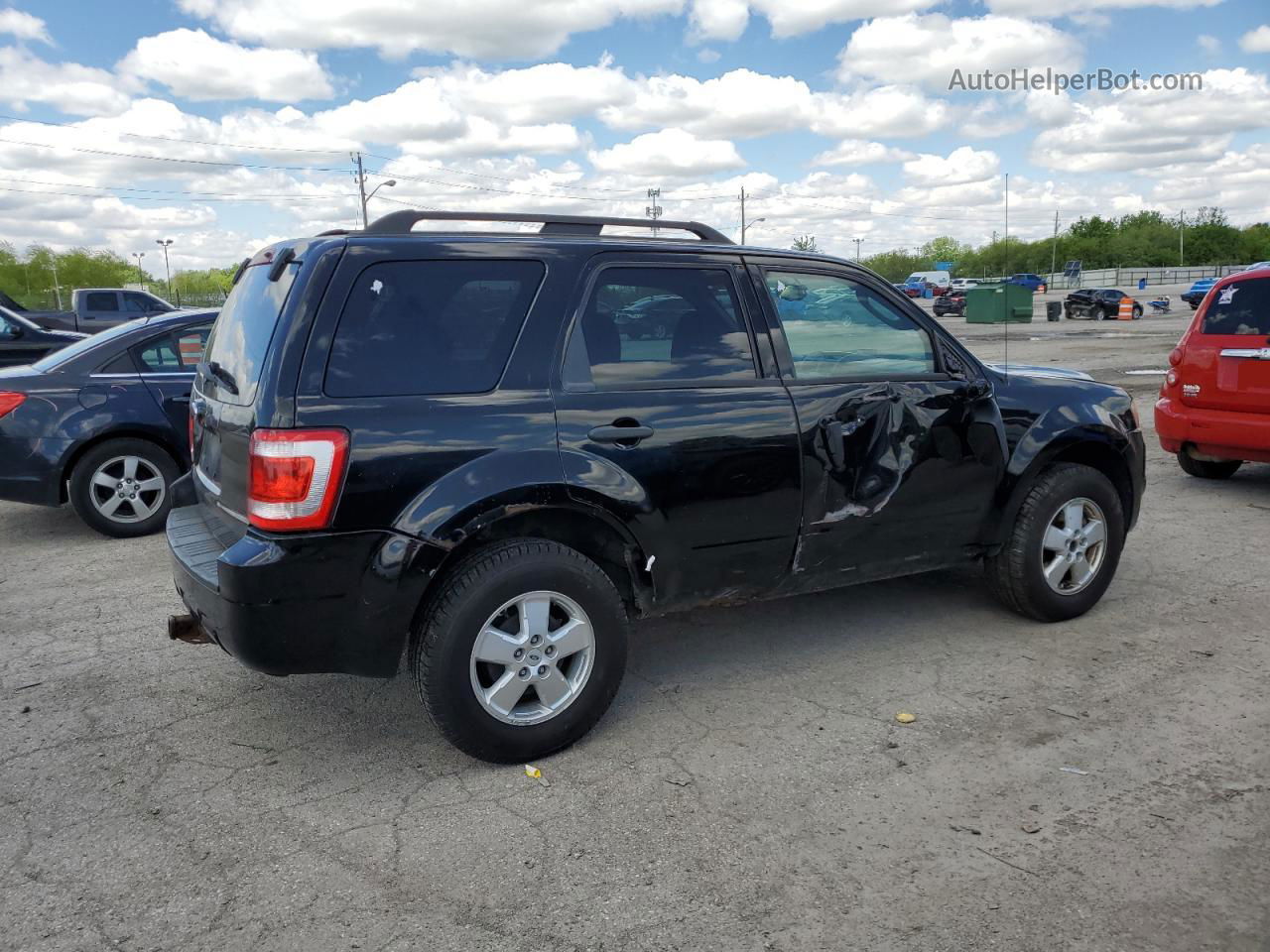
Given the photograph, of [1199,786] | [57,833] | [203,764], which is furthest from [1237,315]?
[57,833]

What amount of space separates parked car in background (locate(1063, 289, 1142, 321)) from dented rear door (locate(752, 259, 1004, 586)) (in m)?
41.3

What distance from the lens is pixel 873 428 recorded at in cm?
427

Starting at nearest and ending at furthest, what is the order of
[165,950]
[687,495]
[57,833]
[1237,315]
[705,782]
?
[165,950] < [57,833] < [705,782] < [687,495] < [1237,315]

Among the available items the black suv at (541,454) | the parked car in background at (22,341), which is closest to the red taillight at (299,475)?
the black suv at (541,454)

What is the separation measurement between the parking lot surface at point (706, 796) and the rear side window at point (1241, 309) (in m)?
2.99

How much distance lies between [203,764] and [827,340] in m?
2.90

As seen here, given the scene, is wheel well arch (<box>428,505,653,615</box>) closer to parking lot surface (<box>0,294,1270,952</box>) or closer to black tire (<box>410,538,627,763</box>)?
black tire (<box>410,538,627,763</box>)

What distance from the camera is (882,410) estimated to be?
4.30 meters

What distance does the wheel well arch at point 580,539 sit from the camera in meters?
3.49

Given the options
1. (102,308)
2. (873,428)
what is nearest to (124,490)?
(873,428)

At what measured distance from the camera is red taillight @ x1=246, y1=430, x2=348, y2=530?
3.19 meters

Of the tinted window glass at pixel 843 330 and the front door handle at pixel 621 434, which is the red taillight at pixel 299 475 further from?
the tinted window glass at pixel 843 330

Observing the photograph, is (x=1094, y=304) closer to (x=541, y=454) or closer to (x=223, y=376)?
(x=541, y=454)

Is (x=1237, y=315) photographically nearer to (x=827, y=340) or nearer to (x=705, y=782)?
(x=827, y=340)
